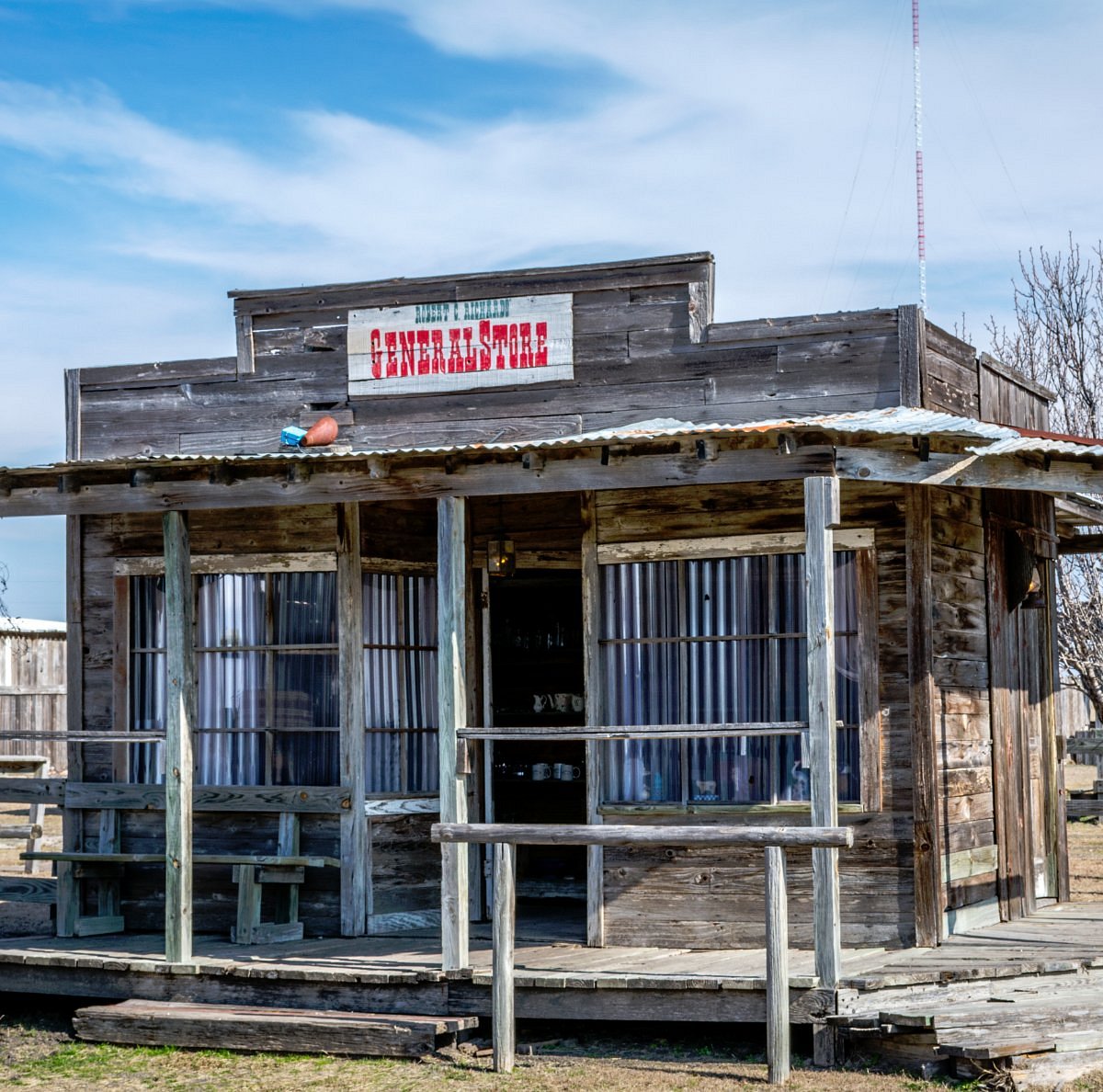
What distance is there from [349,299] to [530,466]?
120 inches

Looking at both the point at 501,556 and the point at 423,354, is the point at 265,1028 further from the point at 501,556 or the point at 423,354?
the point at 423,354

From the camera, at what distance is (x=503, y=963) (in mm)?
8164

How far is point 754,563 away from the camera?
31.8 feet

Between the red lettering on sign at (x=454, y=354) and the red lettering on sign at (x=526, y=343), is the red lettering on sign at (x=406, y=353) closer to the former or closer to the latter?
the red lettering on sign at (x=454, y=354)

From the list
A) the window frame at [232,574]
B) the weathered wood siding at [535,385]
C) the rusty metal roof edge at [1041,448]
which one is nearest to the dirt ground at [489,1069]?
the window frame at [232,574]

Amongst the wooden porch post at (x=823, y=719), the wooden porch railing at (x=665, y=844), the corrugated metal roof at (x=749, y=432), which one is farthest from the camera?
the corrugated metal roof at (x=749, y=432)

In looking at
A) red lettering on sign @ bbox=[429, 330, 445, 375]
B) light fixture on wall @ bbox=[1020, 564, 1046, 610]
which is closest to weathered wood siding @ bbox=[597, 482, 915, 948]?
red lettering on sign @ bbox=[429, 330, 445, 375]

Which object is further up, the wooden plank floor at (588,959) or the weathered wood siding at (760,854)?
the weathered wood siding at (760,854)

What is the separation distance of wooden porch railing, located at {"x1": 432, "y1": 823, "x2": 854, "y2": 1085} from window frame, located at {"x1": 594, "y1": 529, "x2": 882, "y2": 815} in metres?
1.42

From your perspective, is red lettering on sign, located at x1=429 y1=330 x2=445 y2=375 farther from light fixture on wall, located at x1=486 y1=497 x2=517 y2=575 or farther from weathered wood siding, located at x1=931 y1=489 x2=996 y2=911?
weathered wood siding, located at x1=931 y1=489 x2=996 y2=911

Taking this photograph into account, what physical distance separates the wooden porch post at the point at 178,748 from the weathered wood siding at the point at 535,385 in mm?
1861

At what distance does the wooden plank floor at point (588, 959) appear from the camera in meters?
8.30

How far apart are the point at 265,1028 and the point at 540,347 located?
451 cm

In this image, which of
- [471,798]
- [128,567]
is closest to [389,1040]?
[471,798]
